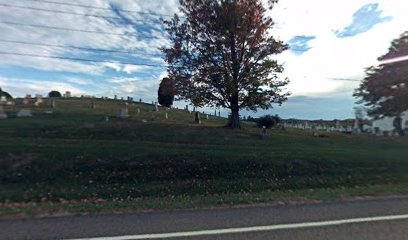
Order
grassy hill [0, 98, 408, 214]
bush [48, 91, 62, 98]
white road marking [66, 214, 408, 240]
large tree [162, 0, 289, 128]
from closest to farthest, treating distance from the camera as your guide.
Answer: white road marking [66, 214, 408, 240]
grassy hill [0, 98, 408, 214]
large tree [162, 0, 289, 128]
bush [48, 91, 62, 98]

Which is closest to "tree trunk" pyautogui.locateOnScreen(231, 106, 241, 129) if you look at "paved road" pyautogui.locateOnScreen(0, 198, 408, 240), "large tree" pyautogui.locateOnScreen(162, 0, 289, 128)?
"large tree" pyautogui.locateOnScreen(162, 0, 289, 128)

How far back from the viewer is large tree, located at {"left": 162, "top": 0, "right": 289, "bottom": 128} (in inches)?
1111

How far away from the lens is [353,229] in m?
6.79

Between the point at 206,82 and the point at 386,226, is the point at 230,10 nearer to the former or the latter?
the point at 206,82

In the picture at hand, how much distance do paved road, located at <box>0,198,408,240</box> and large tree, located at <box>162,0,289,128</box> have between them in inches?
788

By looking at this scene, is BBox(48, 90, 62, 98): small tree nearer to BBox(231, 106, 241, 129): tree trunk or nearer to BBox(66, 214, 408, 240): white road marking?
BBox(231, 106, 241, 129): tree trunk

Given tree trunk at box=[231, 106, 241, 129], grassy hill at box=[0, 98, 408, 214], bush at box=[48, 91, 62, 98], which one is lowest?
grassy hill at box=[0, 98, 408, 214]

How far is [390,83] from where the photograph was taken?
33906mm

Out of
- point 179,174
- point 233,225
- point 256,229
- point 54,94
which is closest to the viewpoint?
point 256,229

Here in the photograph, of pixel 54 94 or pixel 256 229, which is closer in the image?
pixel 256 229

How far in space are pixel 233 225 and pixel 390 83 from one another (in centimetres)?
3090

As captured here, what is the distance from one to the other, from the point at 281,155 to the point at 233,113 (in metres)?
11.7

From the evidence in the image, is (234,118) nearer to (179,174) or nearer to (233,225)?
(179,174)

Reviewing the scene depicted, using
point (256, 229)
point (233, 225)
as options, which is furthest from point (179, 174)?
point (256, 229)
